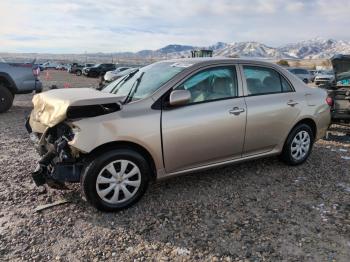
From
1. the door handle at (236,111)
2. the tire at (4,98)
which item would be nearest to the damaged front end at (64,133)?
the door handle at (236,111)

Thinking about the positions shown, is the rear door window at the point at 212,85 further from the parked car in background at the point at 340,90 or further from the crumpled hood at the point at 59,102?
the parked car in background at the point at 340,90

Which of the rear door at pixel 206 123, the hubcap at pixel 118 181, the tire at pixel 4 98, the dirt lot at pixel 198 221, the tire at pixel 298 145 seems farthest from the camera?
the tire at pixel 4 98

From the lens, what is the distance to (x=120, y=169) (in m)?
3.68

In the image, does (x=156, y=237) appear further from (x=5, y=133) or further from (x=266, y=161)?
(x=5, y=133)

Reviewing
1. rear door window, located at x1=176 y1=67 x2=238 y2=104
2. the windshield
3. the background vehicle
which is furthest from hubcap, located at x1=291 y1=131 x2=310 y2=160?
the background vehicle

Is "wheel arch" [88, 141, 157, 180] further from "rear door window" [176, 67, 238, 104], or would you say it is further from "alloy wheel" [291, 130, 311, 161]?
"alloy wheel" [291, 130, 311, 161]

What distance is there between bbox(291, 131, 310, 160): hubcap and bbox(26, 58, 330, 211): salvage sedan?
0.62ft

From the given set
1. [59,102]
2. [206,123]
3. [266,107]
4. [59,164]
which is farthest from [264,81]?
[59,164]

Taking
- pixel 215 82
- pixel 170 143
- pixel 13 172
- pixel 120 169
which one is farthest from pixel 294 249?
pixel 13 172

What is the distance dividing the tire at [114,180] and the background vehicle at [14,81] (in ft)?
24.3

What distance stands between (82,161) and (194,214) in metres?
1.35

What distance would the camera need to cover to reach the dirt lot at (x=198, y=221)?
309cm

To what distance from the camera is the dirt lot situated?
3090 millimetres

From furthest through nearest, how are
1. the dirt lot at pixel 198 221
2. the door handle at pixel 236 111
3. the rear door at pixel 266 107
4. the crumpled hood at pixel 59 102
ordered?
the rear door at pixel 266 107 → the door handle at pixel 236 111 → the crumpled hood at pixel 59 102 → the dirt lot at pixel 198 221
